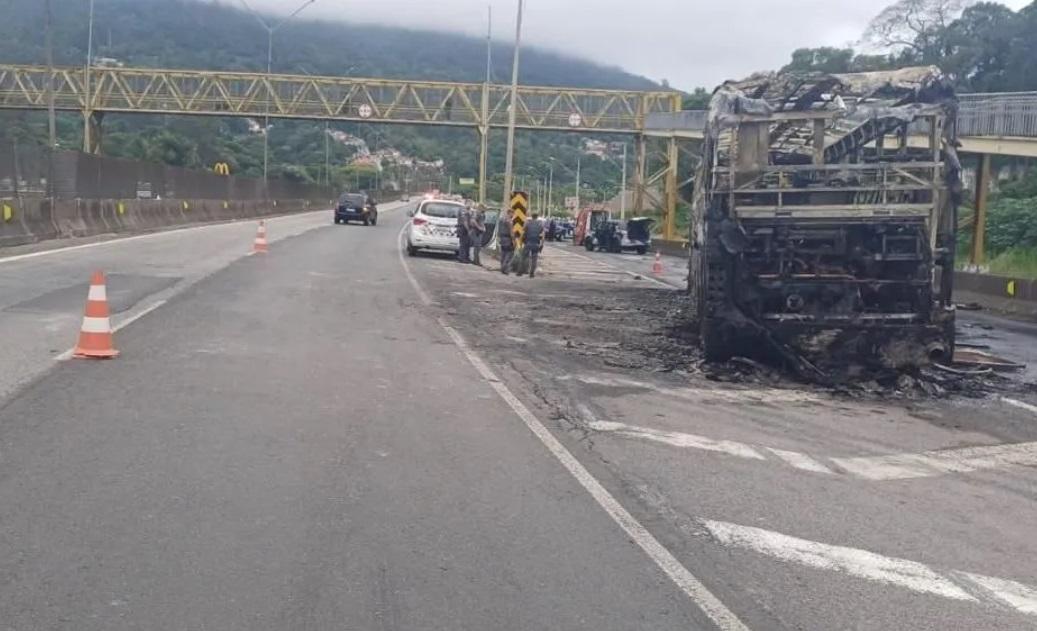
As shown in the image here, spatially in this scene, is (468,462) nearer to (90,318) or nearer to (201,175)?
(90,318)

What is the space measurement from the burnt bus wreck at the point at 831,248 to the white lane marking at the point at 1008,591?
249 inches

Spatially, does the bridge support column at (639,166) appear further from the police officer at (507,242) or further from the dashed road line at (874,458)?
the dashed road line at (874,458)

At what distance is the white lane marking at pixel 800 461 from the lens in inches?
340

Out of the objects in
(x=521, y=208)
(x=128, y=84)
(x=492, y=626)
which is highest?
(x=128, y=84)

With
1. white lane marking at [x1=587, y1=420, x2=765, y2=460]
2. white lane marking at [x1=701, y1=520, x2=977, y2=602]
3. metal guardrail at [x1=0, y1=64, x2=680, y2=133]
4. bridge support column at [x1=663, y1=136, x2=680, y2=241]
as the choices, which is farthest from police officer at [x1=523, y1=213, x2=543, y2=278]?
metal guardrail at [x1=0, y1=64, x2=680, y2=133]

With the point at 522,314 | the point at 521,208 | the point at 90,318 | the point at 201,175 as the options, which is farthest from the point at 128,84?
the point at 90,318

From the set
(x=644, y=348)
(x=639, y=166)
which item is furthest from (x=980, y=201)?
(x=639, y=166)

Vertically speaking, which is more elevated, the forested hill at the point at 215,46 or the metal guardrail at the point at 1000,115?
the forested hill at the point at 215,46

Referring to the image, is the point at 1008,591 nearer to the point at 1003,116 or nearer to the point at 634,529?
the point at 634,529

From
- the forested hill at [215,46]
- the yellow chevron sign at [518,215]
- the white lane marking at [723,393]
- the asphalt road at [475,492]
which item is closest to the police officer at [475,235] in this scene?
the yellow chevron sign at [518,215]

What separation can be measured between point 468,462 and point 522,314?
1095 cm

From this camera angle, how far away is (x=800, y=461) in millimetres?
8883

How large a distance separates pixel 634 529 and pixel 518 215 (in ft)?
77.7

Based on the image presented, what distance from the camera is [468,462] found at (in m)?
8.19
